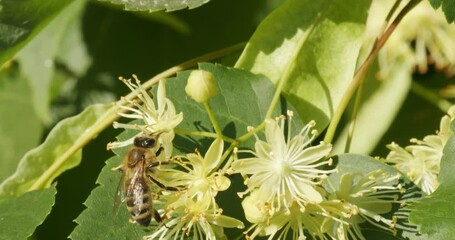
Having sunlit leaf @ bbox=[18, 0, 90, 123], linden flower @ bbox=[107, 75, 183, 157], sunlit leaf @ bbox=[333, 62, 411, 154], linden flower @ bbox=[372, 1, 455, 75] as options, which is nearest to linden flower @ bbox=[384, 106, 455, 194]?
sunlit leaf @ bbox=[333, 62, 411, 154]

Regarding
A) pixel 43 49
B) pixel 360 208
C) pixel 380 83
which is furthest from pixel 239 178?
pixel 43 49

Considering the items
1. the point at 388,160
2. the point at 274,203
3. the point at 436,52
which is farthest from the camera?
the point at 436,52

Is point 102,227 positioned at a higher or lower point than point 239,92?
lower

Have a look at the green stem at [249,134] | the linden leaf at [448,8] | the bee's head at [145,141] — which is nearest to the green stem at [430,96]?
the linden leaf at [448,8]

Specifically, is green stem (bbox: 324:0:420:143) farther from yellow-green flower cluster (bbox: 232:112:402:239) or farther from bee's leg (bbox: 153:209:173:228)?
bee's leg (bbox: 153:209:173:228)

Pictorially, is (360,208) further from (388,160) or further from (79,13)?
(79,13)

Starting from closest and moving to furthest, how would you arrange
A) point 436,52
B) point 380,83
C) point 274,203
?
point 274,203 → point 380,83 → point 436,52
